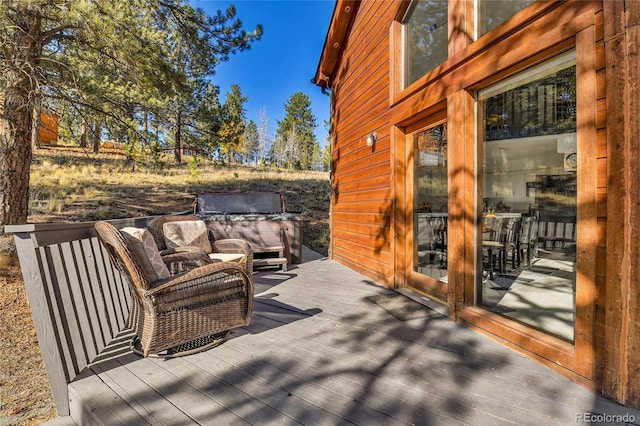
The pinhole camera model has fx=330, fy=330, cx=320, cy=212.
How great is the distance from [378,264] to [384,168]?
1.23 m

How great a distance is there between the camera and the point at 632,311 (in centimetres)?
163

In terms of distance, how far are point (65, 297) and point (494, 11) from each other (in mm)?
3700

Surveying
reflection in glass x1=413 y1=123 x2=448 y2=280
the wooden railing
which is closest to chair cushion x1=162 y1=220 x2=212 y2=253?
the wooden railing

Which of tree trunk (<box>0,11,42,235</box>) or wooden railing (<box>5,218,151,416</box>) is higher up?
tree trunk (<box>0,11,42,235</box>)

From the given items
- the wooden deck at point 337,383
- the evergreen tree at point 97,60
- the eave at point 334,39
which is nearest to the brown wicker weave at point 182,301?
the wooden deck at point 337,383

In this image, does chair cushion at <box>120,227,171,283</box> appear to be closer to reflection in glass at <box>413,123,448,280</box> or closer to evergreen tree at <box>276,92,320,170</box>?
reflection in glass at <box>413,123,448,280</box>

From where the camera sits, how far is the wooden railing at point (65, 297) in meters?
1.79

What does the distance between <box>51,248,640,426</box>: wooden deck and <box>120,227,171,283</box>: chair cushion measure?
557mm

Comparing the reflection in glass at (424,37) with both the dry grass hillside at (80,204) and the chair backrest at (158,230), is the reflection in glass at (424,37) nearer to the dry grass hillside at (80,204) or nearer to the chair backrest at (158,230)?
the chair backrest at (158,230)

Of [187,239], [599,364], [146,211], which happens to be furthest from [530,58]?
[146,211]

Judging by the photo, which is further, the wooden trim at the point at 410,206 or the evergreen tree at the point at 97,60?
the evergreen tree at the point at 97,60

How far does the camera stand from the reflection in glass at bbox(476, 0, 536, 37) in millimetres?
2430

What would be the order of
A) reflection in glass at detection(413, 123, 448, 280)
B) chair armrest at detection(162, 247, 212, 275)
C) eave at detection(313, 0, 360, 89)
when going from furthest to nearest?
eave at detection(313, 0, 360, 89)
reflection in glass at detection(413, 123, 448, 280)
chair armrest at detection(162, 247, 212, 275)

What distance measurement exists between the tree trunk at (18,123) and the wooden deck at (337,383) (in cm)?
383
